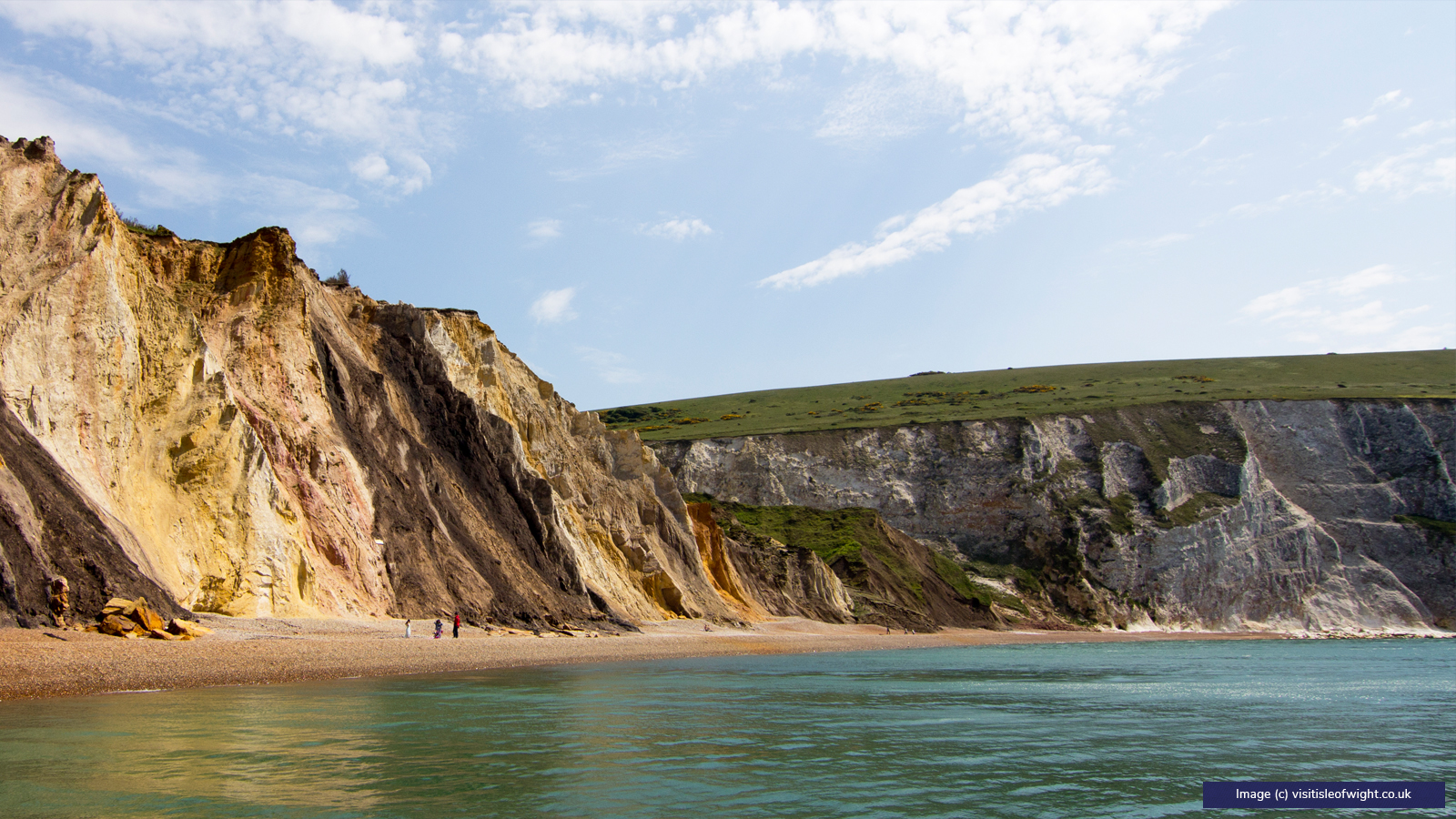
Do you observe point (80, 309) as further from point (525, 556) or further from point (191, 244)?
point (525, 556)

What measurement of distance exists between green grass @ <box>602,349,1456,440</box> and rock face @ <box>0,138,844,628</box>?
43.1m

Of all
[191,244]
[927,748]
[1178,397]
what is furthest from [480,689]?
[1178,397]

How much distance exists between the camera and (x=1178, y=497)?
7169 cm

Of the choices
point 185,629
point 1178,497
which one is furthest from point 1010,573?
point 185,629

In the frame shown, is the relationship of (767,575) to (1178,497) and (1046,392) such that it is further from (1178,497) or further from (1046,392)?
(1046,392)

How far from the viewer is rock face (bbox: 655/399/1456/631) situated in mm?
65938

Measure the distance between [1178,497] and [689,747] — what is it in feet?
222

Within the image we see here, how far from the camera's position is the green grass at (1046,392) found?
84.9m

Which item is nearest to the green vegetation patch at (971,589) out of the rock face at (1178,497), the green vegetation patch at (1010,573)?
the green vegetation patch at (1010,573)

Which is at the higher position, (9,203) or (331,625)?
(9,203)

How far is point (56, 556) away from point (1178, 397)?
84.1 meters

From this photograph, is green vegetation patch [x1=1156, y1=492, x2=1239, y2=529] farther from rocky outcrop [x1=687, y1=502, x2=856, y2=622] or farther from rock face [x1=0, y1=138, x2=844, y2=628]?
rock face [x1=0, y1=138, x2=844, y2=628]

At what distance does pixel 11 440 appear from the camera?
20.5 metres

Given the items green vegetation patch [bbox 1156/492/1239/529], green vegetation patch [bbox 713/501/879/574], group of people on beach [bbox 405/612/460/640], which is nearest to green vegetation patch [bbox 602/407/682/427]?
green vegetation patch [bbox 713/501/879/574]
